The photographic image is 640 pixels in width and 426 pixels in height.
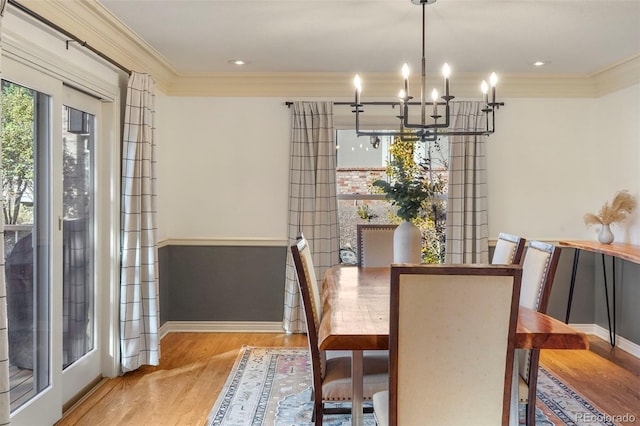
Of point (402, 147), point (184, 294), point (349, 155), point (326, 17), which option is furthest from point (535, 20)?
point (184, 294)

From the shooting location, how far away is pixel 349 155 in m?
4.62

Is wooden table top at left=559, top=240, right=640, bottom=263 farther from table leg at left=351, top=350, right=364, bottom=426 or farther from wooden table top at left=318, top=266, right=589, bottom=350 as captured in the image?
table leg at left=351, top=350, right=364, bottom=426

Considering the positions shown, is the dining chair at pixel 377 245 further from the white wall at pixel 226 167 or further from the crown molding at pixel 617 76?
the crown molding at pixel 617 76

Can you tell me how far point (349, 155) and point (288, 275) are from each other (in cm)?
130

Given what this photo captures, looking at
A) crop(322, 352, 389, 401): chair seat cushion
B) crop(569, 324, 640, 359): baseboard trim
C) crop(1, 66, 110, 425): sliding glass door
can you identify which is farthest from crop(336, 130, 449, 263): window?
crop(322, 352, 389, 401): chair seat cushion

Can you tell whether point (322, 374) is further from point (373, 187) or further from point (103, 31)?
point (373, 187)

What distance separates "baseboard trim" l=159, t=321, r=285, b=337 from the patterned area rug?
78 centimetres

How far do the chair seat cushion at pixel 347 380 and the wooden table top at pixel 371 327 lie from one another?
0.92 feet

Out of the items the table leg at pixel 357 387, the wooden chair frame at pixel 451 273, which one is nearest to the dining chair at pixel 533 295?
the wooden chair frame at pixel 451 273

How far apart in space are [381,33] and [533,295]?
199cm

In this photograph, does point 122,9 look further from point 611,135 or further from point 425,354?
point 611,135

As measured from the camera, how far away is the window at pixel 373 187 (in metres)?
4.59

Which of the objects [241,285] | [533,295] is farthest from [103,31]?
[533,295]

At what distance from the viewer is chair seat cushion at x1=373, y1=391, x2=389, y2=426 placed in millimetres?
1829
